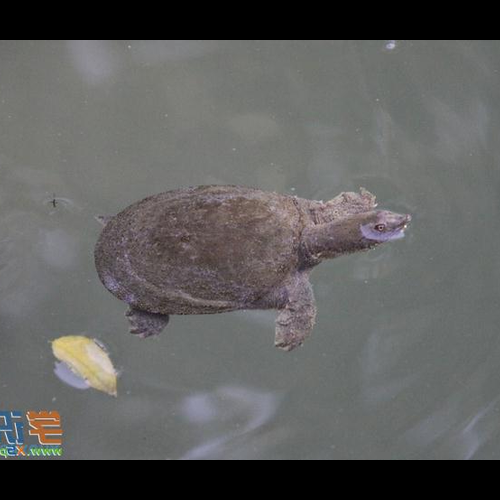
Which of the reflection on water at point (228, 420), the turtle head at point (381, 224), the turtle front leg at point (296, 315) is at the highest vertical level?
the turtle head at point (381, 224)

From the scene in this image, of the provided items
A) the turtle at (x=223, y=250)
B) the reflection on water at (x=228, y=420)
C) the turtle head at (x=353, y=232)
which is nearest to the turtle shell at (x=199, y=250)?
the turtle at (x=223, y=250)

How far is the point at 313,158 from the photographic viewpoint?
4.29 m

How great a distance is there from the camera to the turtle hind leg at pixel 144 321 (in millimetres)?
3342

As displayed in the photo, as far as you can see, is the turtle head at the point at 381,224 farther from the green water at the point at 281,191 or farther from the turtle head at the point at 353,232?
the green water at the point at 281,191

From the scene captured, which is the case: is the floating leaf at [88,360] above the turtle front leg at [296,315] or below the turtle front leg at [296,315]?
above

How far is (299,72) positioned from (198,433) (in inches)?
114

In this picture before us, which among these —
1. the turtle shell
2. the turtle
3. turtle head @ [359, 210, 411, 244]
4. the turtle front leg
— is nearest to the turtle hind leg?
the turtle

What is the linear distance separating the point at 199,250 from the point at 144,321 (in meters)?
0.79

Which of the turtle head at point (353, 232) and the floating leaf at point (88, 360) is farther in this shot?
the floating leaf at point (88, 360)

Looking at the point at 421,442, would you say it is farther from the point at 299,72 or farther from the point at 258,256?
the point at 299,72

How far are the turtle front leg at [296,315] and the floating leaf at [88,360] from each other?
1382mm

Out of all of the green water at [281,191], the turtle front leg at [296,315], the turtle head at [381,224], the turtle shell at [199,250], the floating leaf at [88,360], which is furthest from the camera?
the green water at [281,191]

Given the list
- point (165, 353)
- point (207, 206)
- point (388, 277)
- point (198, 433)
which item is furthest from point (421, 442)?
point (207, 206)

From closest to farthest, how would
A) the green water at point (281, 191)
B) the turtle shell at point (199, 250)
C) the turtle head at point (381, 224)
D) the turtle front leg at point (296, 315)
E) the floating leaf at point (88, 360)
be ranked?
the turtle shell at point (199, 250) < the turtle head at point (381, 224) < the turtle front leg at point (296, 315) < the floating leaf at point (88, 360) < the green water at point (281, 191)
